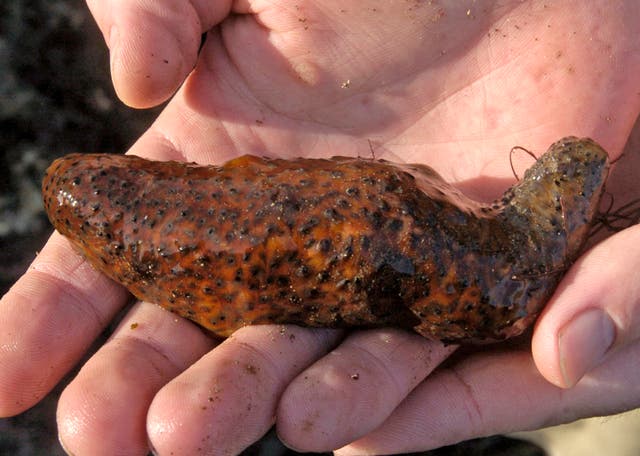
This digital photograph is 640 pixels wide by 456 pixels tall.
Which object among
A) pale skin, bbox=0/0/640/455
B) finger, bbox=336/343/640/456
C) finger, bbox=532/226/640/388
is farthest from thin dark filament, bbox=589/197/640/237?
finger, bbox=532/226/640/388

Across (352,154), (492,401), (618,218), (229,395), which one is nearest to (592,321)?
(492,401)

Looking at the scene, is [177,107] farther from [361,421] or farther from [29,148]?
[361,421]

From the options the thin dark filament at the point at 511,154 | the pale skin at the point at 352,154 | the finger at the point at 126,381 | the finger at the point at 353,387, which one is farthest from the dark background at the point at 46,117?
the thin dark filament at the point at 511,154

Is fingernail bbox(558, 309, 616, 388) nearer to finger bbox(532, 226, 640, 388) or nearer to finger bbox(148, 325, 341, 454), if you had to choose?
finger bbox(532, 226, 640, 388)

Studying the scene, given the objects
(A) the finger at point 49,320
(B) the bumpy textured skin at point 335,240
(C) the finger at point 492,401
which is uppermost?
(B) the bumpy textured skin at point 335,240

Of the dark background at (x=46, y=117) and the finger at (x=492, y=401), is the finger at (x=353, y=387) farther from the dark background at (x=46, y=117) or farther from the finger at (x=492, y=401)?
the dark background at (x=46, y=117)

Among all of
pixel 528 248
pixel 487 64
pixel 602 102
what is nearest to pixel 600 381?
pixel 528 248

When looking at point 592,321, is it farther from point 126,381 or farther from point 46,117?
point 46,117
